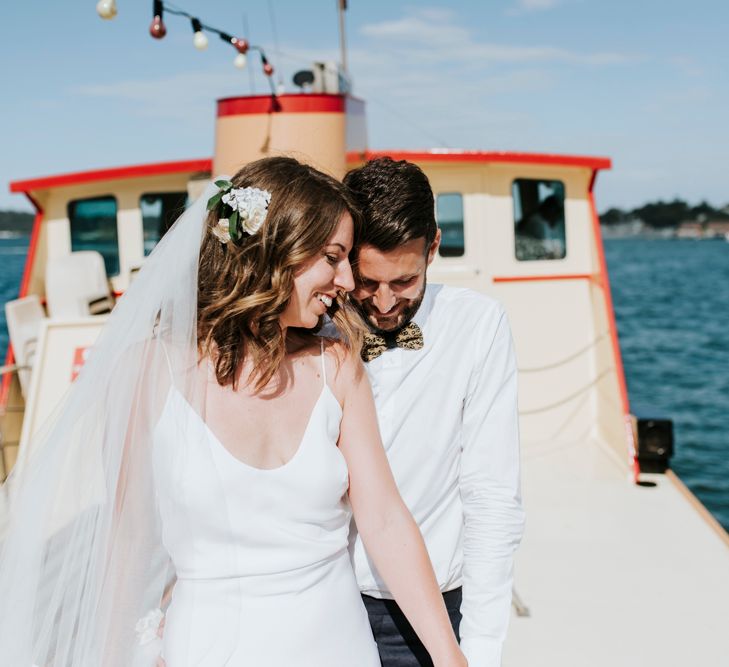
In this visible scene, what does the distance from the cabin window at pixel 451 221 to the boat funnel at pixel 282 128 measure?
1.77m

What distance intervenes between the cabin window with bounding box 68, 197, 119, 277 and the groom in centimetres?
603

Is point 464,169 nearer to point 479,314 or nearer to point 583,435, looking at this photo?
point 583,435

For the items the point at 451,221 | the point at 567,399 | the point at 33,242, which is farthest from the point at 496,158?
the point at 33,242

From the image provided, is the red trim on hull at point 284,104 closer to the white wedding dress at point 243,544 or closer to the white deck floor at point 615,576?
the white deck floor at point 615,576

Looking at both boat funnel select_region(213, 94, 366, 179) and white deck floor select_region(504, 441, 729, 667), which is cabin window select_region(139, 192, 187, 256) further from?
white deck floor select_region(504, 441, 729, 667)

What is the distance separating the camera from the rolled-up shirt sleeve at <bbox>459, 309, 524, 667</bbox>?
1741 millimetres

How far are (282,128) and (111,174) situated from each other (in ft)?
8.47

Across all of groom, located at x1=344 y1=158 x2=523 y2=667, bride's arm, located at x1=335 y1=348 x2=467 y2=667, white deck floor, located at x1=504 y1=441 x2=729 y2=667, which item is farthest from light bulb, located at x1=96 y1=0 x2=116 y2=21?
white deck floor, located at x1=504 y1=441 x2=729 y2=667

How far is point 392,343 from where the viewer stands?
1.89 metres

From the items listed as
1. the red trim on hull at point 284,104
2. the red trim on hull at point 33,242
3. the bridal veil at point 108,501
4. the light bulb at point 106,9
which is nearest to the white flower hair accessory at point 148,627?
the bridal veil at point 108,501

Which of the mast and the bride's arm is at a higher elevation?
the mast

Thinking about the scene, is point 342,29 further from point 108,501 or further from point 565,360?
point 108,501

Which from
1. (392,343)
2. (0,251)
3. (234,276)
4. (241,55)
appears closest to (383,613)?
(392,343)

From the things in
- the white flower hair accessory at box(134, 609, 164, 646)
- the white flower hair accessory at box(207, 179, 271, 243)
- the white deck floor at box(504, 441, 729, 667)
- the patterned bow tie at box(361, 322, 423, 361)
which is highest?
the white flower hair accessory at box(207, 179, 271, 243)
